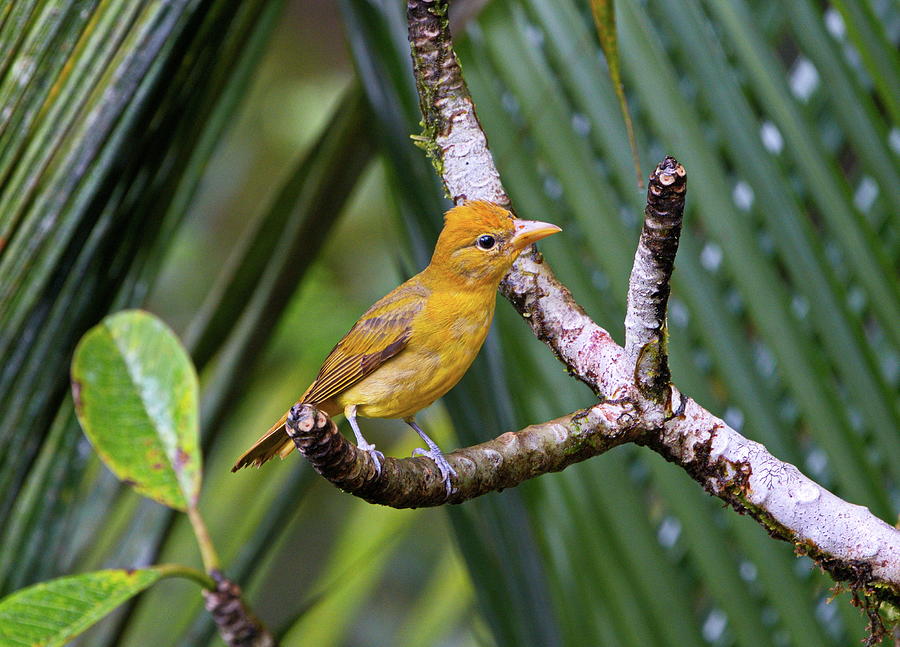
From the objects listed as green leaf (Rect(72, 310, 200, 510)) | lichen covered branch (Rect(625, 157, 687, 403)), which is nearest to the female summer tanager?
green leaf (Rect(72, 310, 200, 510))

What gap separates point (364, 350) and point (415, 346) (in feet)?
0.36

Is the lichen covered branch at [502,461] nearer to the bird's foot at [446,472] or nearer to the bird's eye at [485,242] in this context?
the bird's foot at [446,472]

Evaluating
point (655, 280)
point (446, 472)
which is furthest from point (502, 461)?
point (655, 280)

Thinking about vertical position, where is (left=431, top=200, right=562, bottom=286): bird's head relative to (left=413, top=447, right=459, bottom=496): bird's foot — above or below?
above

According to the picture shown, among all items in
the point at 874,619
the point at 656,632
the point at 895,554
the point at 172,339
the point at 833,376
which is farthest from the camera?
the point at 833,376

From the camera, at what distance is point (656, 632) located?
2.23m

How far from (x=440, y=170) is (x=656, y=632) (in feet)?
4.04

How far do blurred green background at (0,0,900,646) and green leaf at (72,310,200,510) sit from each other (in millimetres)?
318

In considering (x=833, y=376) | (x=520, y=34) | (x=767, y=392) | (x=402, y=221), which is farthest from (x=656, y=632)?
(x=520, y=34)

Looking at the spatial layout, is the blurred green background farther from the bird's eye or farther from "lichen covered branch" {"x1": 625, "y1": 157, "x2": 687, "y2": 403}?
"lichen covered branch" {"x1": 625, "y1": 157, "x2": 687, "y2": 403}

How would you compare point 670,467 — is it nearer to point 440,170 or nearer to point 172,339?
point 440,170

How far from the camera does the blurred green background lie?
2102mm

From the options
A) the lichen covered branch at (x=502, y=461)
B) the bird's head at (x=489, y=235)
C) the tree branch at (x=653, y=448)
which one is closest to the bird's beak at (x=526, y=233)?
the bird's head at (x=489, y=235)

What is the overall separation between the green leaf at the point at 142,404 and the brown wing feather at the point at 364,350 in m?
0.14
